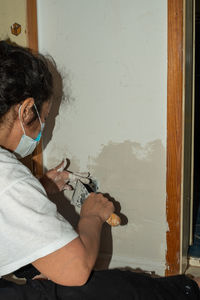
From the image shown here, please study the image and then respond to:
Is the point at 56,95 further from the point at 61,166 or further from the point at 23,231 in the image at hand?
the point at 23,231

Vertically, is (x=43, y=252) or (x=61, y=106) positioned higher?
(x=61, y=106)

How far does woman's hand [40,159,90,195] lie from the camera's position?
1.47 metres

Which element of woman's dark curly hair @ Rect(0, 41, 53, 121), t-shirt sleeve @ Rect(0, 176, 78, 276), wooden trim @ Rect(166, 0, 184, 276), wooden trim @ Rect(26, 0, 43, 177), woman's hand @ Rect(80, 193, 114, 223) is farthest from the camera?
wooden trim @ Rect(26, 0, 43, 177)

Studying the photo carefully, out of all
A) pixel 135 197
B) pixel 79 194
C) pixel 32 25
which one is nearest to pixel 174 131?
pixel 135 197

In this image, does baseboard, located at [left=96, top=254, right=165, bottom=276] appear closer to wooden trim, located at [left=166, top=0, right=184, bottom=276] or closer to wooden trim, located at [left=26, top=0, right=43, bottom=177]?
wooden trim, located at [left=166, top=0, right=184, bottom=276]

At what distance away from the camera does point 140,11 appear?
1361 millimetres

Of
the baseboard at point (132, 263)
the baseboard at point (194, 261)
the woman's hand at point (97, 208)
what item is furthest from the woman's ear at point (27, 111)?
the baseboard at point (194, 261)

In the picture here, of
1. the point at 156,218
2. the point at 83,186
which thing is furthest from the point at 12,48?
the point at 156,218

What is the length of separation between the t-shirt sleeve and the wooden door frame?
0.76 metres

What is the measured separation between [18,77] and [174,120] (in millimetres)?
721

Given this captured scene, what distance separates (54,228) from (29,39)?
3.33ft

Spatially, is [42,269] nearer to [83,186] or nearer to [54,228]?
[54,228]

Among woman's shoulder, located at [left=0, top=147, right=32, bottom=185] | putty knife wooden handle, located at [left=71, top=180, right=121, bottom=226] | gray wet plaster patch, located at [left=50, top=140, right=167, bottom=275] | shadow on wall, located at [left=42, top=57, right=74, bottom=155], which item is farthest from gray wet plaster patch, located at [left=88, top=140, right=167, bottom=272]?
woman's shoulder, located at [left=0, top=147, right=32, bottom=185]

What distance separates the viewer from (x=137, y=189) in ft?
5.00
